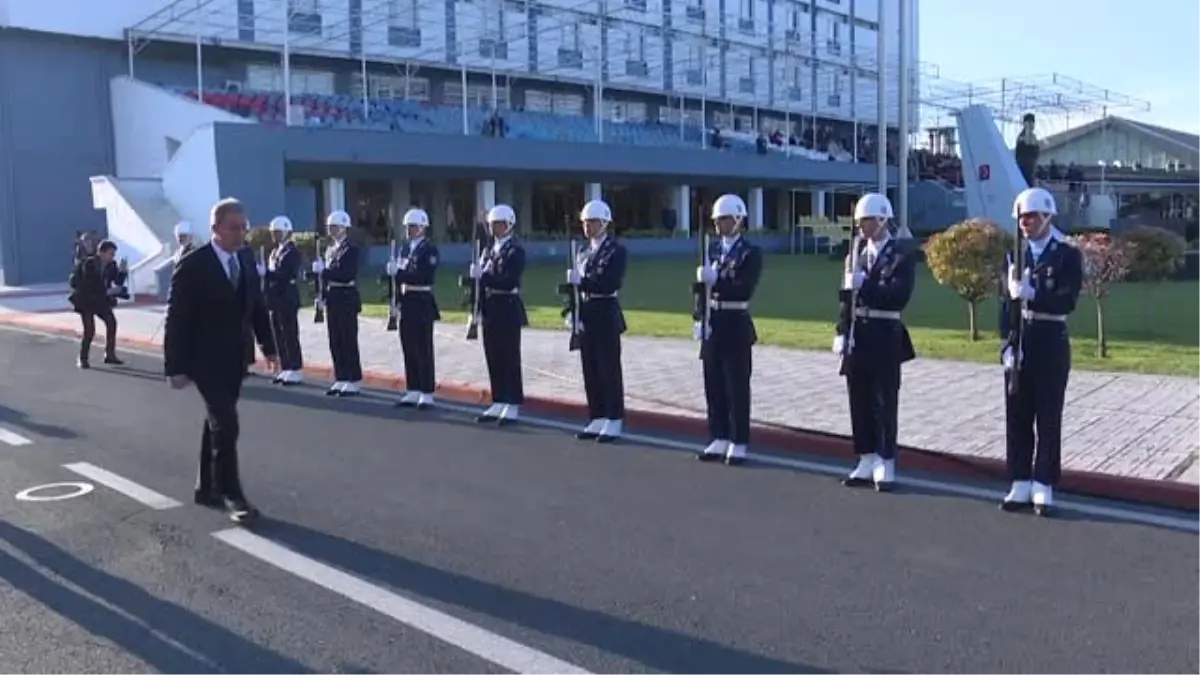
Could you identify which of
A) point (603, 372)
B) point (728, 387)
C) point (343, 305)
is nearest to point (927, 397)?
point (728, 387)

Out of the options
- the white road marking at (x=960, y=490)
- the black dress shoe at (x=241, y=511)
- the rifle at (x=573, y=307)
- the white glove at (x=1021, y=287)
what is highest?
the white glove at (x=1021, y=287)

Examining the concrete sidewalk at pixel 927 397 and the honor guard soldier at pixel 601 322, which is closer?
the concrete sidewalk at pixel 927 397

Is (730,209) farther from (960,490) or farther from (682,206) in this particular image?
(682,206)

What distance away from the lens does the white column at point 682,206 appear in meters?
53.5

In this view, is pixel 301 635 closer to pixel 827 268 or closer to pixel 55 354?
pixel 55 354

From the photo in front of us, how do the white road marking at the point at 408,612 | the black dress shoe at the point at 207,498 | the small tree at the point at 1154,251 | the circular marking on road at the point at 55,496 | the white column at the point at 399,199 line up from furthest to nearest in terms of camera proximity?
the white column at the point at 399,199, the small tree at the point at 1154,251, the circular marking on road at the point at 55,496, the black dress shoe at the point at 207,498, the white road marking at the point at 408,612

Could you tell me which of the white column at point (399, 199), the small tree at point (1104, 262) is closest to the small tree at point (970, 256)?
the small tree at point (1104, 262)

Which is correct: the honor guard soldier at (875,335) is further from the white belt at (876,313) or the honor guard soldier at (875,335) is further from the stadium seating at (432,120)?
the stadium seating at (432,120)

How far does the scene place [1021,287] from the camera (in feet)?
23.0

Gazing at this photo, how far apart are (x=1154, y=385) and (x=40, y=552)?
32.2ft

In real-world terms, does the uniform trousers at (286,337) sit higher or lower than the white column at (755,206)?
lower

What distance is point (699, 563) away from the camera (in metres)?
6.15

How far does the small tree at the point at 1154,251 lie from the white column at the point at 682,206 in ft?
126

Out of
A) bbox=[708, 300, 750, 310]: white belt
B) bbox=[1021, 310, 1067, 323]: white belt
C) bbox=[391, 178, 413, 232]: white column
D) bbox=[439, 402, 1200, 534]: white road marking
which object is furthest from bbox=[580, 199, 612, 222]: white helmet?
bbox=[391, 178, 413, 232]: white column
